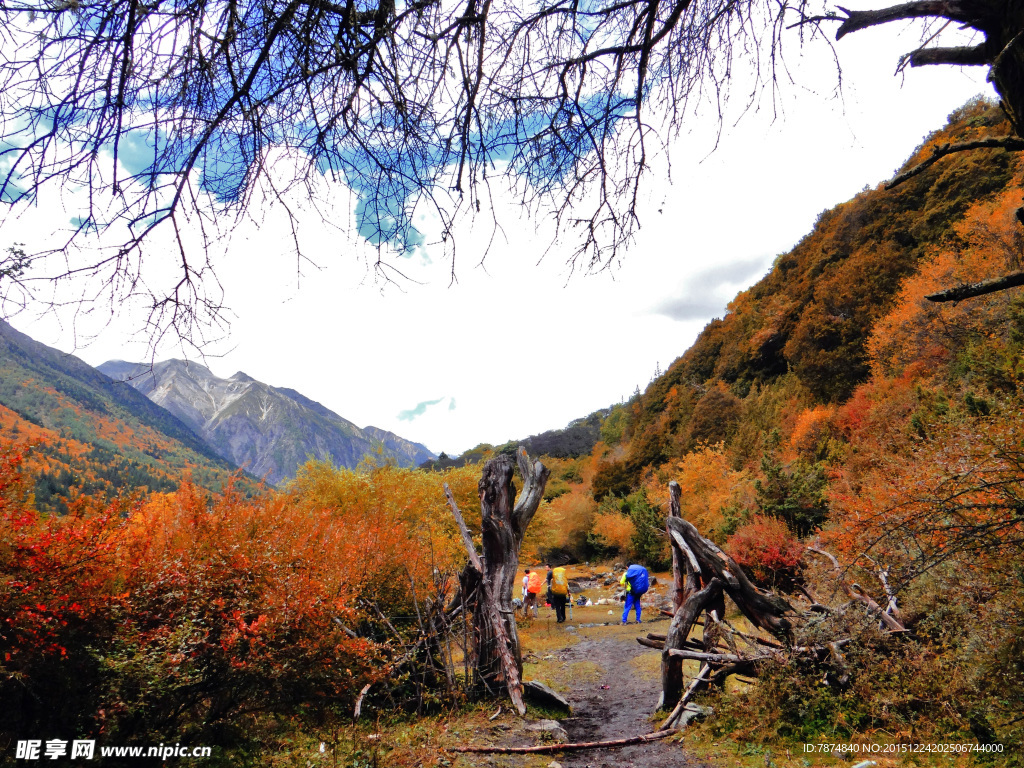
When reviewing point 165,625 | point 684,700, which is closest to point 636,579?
point 684,700

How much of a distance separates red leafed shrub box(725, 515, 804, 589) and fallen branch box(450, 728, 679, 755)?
10.1 metres

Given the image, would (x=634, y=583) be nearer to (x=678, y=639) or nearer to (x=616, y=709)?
(x=616, y=709)

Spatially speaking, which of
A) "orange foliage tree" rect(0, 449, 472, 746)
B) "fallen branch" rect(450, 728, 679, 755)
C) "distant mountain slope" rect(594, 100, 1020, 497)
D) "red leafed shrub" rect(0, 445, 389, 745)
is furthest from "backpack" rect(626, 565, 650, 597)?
"distant mountain slope" rect(594, 100, 1020, 497)

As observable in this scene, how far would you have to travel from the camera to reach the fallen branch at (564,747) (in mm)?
5078

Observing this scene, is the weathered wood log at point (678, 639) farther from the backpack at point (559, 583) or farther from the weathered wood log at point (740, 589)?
the backpack at point (559, 583)

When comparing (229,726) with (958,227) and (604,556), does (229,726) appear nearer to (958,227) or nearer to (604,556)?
(958,227)

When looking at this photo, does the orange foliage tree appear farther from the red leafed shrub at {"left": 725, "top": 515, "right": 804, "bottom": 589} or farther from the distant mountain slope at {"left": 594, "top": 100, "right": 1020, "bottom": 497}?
the distant mountain slope at {"left": 594, "top": 100, "right": 1020, "bottom": 497}

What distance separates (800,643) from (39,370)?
22878 cm

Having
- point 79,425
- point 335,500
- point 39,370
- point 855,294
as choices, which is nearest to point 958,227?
point 855,294

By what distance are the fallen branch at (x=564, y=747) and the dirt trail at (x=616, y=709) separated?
0.19ft

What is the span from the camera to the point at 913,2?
6.66ft

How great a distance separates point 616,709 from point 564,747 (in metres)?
2.26

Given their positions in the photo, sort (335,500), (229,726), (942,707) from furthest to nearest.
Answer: (335,500)
(229,726)
(942,707)

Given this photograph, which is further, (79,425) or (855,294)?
(79,425)
